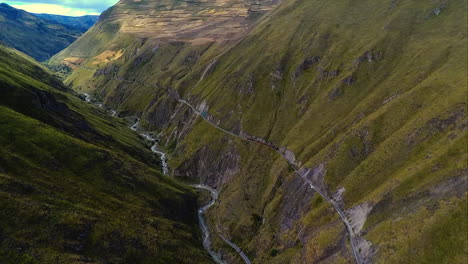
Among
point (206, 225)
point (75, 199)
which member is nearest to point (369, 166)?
point (206, 225)

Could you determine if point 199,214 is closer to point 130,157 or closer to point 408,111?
point 130,157

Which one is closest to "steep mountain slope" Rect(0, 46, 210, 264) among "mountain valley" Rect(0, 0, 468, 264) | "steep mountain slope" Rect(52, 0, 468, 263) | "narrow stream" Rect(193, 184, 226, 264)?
"mountain valley" Rect(0, 0, 468, 264)

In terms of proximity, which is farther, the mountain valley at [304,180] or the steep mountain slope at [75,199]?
the steep mountain slope at [75,199]

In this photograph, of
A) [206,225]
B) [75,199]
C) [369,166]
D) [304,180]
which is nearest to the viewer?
[75,199]

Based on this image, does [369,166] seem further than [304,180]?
No

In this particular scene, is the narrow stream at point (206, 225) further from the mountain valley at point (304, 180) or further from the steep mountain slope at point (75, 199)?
the steep mountain slope at point (75, 199)

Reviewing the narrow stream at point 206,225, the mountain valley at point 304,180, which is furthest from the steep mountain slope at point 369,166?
the narrow stream at point 206,225

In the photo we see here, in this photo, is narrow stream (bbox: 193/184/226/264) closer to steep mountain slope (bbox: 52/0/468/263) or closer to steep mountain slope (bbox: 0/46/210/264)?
steep mountain slope (bbox: 52/0/468/263)

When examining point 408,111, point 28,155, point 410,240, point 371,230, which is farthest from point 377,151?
point 28,155

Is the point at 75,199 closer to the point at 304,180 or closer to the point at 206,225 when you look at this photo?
the point at 206,225
